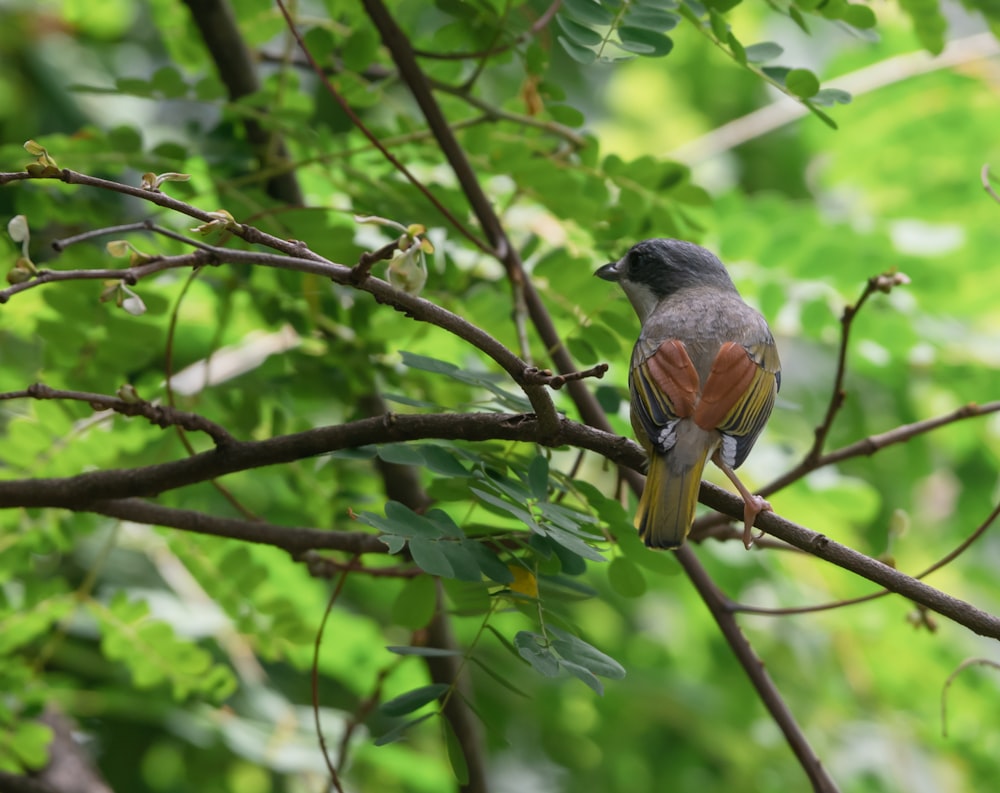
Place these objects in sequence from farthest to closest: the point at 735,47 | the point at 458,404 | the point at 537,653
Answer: the point at 458,404
the point at 735,47
the point at 537,653

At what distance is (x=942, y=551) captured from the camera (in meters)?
4.41

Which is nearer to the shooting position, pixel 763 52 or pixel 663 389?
pixel 663 389

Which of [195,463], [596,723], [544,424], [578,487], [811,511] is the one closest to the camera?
[544,424]

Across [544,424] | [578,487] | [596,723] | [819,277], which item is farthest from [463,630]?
[544,424]

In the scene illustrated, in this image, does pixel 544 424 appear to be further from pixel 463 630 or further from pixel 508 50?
pixel 463 630

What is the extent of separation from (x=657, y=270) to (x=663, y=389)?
56 cm

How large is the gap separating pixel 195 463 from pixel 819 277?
1977 mm

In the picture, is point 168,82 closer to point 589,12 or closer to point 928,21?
point 589,12

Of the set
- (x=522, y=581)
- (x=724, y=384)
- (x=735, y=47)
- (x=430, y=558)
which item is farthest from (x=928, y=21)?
(x=430, y=558)

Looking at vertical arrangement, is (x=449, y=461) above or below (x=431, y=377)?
above

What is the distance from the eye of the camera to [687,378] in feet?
6.66

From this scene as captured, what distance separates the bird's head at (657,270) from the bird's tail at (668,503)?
73 centimetres

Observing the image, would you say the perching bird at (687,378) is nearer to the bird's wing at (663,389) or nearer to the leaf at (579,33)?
the bird's wing at (663,389)

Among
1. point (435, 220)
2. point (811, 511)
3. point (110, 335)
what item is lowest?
point (811, 511)
